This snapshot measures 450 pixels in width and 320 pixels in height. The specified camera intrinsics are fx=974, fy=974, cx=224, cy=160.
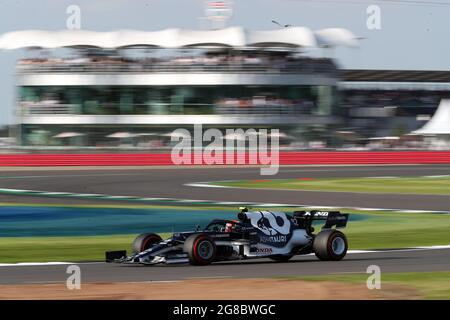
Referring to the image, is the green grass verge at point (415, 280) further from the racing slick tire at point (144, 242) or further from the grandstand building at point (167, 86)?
the grandstand building at point (167, 86)

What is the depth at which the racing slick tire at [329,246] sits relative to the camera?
13656 mm

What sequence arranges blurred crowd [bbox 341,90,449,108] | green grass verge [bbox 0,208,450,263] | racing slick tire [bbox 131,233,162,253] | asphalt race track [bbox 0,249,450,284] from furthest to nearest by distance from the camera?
blurred crowd [bbox 341,90,449,108] < green grass verge [bbox 0,208,450,263] < racing slick tire [bbox 131,233,162,253] < asphalt race track [bbox 0,249,450,284]

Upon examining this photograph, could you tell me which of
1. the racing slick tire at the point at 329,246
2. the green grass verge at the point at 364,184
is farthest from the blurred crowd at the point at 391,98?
the racing slick tire at the point at 329,246

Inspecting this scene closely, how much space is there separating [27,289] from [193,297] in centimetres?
194

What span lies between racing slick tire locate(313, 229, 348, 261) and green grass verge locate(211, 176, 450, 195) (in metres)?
16.1

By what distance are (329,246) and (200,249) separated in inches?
77.0

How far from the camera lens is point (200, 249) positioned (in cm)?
1284

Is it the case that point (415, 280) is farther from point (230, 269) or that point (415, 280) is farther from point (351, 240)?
point (351, 240)

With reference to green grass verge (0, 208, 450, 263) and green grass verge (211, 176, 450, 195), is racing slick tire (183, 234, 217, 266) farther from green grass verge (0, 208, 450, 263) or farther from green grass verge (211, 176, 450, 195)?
green grass verge (211, 176, 450, 195)

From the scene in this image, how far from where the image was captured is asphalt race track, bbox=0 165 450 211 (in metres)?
25.8

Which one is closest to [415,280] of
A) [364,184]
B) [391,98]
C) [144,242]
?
[144,242]

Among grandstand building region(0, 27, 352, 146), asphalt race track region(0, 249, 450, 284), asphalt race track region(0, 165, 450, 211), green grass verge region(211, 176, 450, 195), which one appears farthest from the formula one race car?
grandstand building region(0, 27, 352, 146)

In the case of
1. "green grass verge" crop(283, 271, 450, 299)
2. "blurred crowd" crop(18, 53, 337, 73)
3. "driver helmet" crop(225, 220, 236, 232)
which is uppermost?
"blurred crowd" crop(18, 53, 337, 73)
